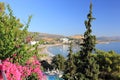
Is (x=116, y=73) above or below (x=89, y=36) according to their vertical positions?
below

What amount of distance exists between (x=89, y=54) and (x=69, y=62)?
8.67m

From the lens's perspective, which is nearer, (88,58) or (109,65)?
(88,58)

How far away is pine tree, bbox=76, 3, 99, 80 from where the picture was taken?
125 ft

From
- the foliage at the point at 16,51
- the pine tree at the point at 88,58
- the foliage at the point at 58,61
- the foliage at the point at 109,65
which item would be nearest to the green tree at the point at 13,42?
the foliage at the point at 16,51

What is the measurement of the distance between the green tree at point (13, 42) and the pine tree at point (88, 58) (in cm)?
2737

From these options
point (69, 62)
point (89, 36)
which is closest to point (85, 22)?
point (89, 36)

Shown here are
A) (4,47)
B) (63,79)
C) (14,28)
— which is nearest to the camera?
(4,47)

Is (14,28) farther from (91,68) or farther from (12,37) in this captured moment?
(91,68)

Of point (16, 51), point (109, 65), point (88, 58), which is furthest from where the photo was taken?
point (109, 65)

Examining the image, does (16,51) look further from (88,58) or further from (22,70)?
(88,58)

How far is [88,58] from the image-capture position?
127ft

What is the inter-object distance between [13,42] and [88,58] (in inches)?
1142

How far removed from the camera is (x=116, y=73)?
48.8 meters

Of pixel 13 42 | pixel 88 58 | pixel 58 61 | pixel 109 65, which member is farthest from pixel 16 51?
pixel 58 61
